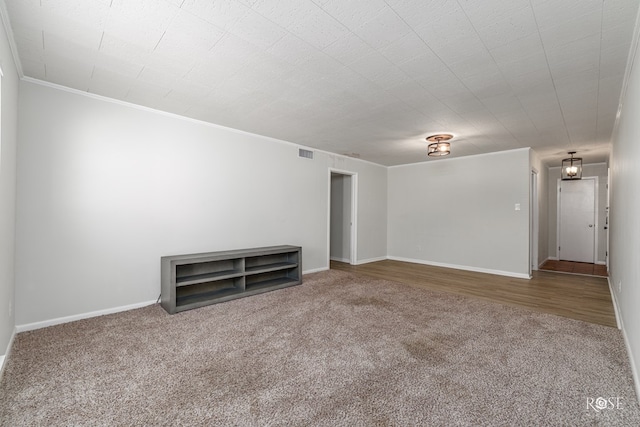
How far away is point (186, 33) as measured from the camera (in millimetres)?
2039

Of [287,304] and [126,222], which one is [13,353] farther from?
[287,304]

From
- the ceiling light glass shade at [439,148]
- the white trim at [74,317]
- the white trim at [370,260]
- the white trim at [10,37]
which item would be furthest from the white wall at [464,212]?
the white trim at [10,37]

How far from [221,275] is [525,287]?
181 inches

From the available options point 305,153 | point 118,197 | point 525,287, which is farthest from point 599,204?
point 118,197

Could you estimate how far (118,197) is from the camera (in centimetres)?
325

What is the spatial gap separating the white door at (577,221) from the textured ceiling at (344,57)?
4163mm

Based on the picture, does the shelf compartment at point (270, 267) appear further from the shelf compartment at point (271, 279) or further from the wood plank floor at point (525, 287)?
Result: the wood plank floor at point (525, 287)

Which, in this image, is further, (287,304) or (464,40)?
(287,304)

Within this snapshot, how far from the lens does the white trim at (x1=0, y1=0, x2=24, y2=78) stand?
5.91 feet

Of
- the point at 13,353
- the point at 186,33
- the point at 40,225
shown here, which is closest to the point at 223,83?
the point at 186,33

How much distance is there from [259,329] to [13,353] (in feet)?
6.37

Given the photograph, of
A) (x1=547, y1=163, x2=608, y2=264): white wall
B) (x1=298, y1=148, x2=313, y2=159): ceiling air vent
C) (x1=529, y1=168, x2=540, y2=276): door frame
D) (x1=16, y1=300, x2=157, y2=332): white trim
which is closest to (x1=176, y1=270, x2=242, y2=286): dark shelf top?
(x1=16, y1=300, x2=157, y2=332): white trim

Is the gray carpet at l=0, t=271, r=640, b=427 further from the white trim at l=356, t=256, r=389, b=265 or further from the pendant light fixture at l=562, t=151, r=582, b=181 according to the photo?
the pendant light fixture at l=562, t=151, r=582, b=181

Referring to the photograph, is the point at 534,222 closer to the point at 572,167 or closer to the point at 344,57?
the point at 572,167
